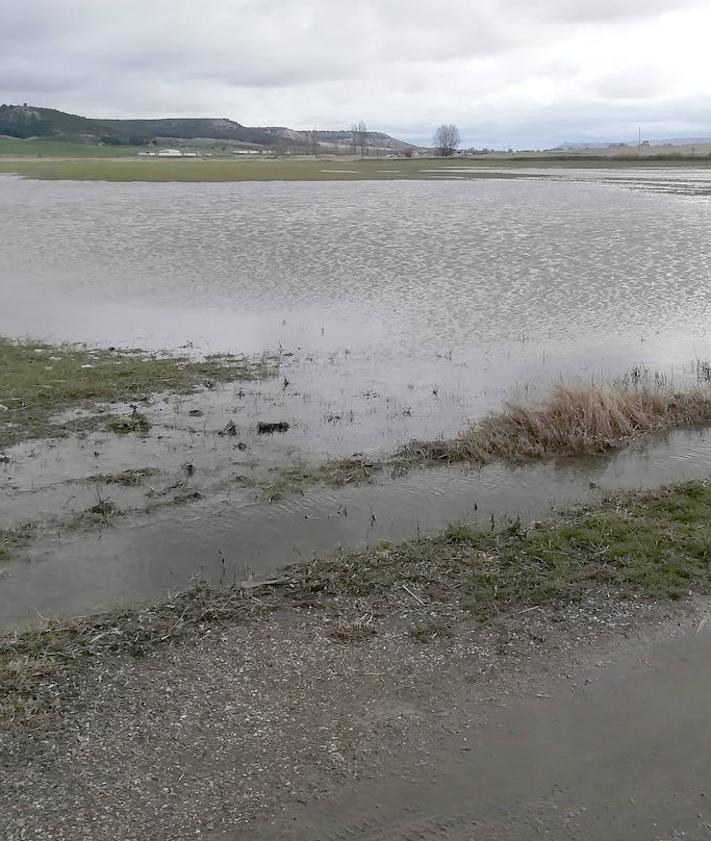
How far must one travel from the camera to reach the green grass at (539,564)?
781cm

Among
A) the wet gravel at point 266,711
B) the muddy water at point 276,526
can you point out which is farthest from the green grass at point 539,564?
the muddy water at point 276,526

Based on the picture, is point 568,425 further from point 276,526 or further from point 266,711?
point 266,711

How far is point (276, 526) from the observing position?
950 cm

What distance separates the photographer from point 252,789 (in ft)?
17.7

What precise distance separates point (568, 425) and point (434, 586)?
5.07 metres

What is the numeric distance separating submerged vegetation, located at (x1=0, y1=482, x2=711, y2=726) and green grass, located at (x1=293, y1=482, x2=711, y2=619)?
0.01m

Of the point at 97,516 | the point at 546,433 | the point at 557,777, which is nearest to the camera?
the point at 557,777

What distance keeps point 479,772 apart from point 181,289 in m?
21.0

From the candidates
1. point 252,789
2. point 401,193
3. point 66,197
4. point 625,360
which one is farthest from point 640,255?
point 66,197

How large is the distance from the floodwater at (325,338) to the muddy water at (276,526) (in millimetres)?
32

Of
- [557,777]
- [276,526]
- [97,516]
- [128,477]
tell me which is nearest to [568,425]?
[276,526]

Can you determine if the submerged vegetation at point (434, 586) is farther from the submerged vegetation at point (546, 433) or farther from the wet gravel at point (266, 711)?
the submerged vegetation at point (546, 433)

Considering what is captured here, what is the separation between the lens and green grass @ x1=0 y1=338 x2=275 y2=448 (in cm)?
1245

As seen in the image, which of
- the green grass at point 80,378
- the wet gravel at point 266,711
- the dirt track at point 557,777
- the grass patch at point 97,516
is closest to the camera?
the dirt track at point 557,777
